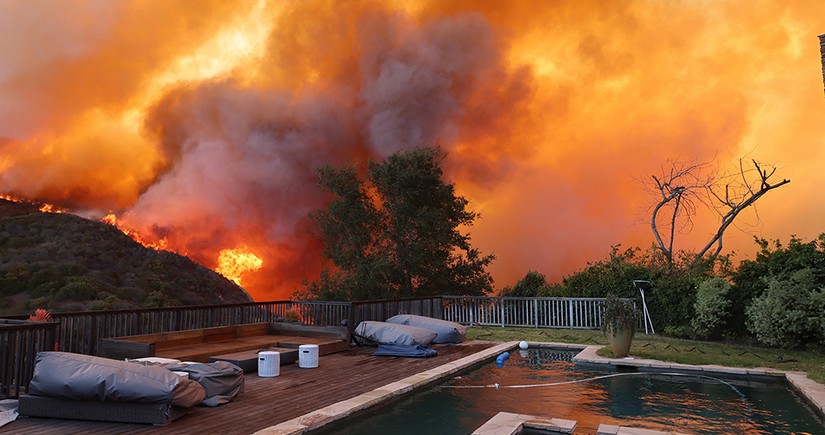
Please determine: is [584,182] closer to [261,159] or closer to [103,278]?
[261,159]

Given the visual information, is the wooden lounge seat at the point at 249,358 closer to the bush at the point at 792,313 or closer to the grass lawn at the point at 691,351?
the grass lawn at the point at 691,351

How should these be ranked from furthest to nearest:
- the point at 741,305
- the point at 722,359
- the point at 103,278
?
the point at 103,278 < the point at 741,305 < the point at 722,359

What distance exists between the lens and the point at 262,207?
2342 cm

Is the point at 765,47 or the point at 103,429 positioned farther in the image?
the point at 765,47

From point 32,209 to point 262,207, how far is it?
12.7 m

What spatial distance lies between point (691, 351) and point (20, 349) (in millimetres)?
10641

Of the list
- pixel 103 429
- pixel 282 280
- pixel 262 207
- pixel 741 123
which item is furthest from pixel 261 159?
pixel 103 429

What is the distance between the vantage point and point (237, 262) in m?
23.2

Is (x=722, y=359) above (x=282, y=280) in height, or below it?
below

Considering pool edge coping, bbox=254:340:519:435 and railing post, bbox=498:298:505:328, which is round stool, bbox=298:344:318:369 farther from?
railing post, bbox=498:298:505:328

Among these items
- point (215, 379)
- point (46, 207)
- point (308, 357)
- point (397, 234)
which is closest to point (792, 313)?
point (308, 357)

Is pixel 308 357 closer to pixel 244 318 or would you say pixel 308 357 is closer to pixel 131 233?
pixel 244 318

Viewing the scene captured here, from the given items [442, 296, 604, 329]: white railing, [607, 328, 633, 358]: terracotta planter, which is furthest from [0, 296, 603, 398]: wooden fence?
[607, 328, 633, 358]: terracotta planter

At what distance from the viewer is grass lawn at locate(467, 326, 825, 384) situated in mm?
9000
